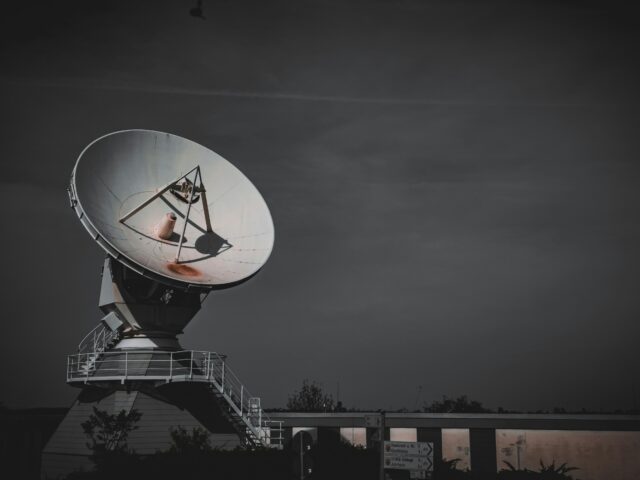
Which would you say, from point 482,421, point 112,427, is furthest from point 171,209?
point 482,421

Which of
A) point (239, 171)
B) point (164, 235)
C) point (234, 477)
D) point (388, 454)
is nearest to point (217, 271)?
point (164, 235)

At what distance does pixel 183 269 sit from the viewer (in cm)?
2733

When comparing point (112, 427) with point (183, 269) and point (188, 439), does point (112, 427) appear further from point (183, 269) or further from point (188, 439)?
point (183, 269)

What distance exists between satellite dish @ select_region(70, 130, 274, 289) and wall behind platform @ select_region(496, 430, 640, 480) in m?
15.4

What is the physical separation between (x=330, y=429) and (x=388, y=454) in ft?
74.4

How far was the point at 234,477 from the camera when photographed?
845 inches

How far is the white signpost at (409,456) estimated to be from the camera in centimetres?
1611

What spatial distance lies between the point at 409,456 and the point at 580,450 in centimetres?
1847

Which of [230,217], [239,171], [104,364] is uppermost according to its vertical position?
[239,171]

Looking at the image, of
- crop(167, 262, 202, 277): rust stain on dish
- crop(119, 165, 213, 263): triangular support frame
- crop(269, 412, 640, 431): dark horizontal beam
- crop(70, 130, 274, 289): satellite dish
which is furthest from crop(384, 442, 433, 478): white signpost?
crop(119, 165, 213, 263): triangular support frame

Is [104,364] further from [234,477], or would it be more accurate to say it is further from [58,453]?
[234,477]

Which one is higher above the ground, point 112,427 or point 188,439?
point 112,427

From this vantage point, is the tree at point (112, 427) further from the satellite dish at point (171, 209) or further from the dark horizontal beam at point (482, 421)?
the dark horizontal beam at point (482, 421)

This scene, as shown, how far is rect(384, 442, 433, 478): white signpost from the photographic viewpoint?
16.1 m
